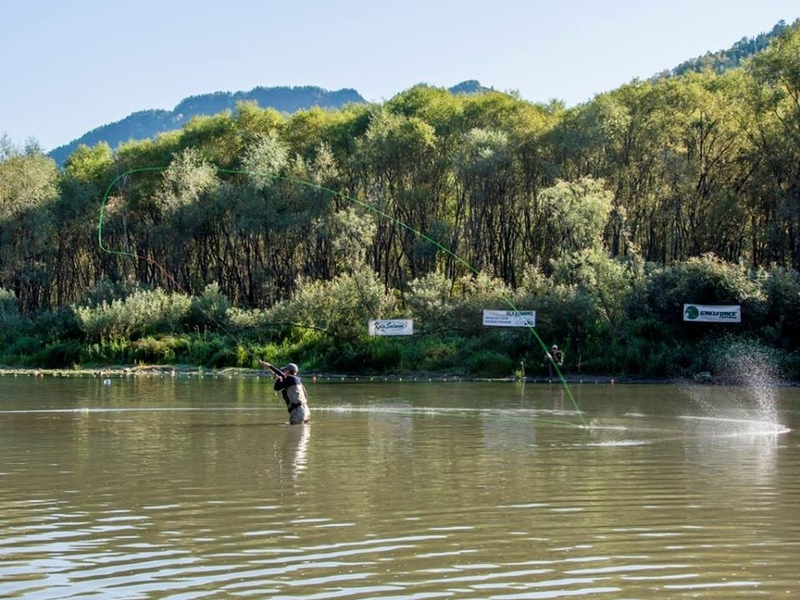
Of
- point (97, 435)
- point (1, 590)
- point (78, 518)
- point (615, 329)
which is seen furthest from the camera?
point (615, 329)

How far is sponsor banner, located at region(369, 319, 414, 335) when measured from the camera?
5525 cm

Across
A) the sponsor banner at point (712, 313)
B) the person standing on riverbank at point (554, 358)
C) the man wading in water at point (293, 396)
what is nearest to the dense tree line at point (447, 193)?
the sponsor banner at point (712, 313)

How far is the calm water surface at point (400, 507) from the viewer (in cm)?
1090

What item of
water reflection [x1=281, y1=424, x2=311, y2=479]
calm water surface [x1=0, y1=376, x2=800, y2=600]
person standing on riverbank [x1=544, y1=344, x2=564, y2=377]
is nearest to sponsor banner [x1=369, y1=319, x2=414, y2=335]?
person standing on riverbank [x1=544, y1=344, x2=564, y2=377]

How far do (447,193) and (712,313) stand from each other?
98.2ft

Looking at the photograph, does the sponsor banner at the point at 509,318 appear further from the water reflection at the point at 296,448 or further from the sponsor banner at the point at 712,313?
the water reflection at the point at 296,448

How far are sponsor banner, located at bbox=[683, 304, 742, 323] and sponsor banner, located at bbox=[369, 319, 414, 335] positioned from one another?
12.8 meters

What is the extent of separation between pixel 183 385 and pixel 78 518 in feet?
101

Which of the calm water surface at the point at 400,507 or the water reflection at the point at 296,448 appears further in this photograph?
the water reflection at the point at 296,448

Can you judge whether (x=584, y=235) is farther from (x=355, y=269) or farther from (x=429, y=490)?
(x=429, y=490)

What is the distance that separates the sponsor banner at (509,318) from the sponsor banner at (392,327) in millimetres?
3966

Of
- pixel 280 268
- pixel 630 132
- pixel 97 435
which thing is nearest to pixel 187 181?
pixel 280 268

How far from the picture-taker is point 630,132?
6400cm

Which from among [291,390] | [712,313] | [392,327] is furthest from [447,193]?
[291,390]
